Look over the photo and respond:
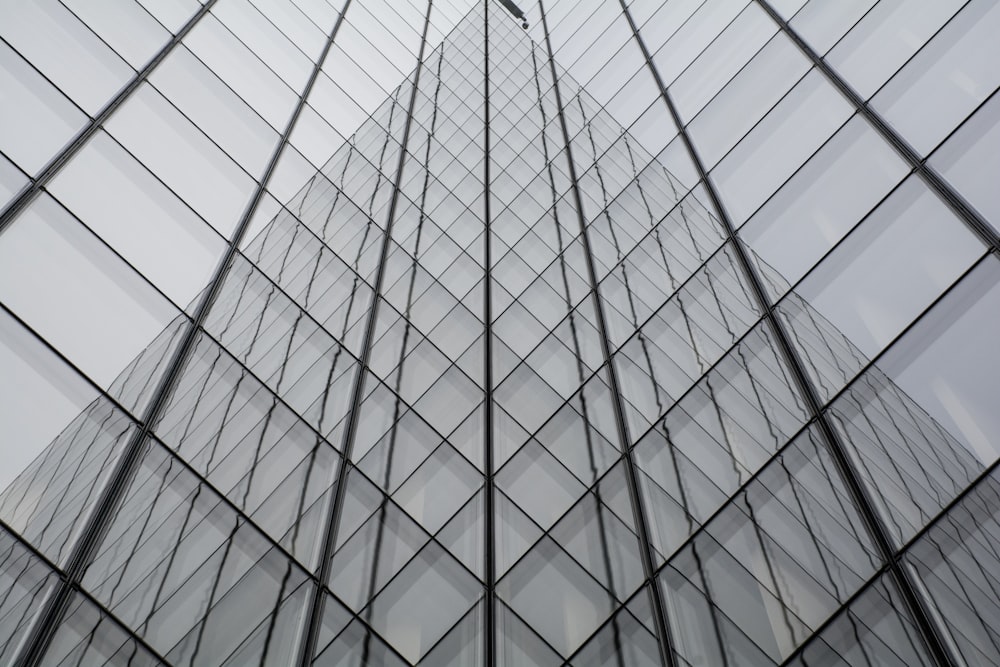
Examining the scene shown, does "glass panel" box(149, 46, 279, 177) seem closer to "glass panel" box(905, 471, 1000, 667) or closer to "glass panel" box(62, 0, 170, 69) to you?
"glass panel" box(62, 0, 170, 69)

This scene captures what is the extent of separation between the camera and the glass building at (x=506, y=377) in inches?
290

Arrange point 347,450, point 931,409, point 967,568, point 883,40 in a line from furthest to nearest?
point 347,450 → point 883,40 → point 931,409 → point 967,568

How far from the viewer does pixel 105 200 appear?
9164 mm

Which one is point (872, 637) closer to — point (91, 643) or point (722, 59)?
point (91, 643)

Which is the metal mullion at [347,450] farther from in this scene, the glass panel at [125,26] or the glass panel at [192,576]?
the glass panel at [125,26]

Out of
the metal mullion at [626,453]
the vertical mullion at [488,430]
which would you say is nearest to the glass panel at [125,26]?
the vertical mullion at [488,430]

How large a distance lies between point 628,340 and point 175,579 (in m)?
8.04

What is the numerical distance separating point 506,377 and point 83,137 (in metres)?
7.32

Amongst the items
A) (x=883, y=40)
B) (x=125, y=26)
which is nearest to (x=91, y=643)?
(x=125, y=26)

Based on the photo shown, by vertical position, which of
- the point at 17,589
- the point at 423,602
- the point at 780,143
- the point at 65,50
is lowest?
the point at 17,589

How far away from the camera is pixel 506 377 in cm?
1295

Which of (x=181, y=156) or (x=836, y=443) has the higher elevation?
(x=836, y=443)

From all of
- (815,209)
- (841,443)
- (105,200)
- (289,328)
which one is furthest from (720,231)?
(105,200)

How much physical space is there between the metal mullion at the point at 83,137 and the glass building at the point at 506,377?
0.15 ft
